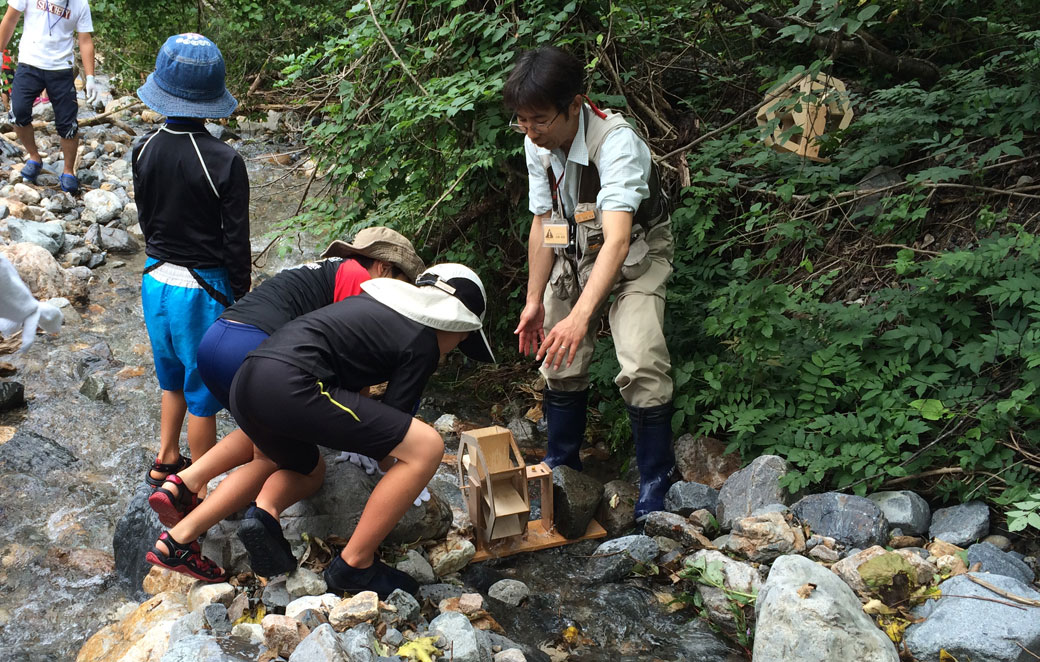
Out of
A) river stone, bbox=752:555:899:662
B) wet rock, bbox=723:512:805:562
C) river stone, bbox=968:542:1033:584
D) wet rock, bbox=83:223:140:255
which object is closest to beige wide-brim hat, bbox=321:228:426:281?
wet rock, bbox=723:512:805:562

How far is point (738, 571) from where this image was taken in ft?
9.91

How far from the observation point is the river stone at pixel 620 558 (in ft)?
10.9

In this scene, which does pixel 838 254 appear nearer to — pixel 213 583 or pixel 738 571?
pixel 738 571

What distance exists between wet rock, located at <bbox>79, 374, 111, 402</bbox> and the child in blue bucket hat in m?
1.59

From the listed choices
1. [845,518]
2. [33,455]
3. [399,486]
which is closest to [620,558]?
[845,518]

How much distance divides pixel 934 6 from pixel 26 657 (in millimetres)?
5691

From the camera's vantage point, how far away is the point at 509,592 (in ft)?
10.4

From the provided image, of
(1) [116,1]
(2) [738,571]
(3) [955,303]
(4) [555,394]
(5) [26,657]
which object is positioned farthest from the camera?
(1) [116,1]

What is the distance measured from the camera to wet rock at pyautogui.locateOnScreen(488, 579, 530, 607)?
3.17m

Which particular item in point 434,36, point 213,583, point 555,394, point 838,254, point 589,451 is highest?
point 434,36

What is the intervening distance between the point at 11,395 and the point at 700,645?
3.79m

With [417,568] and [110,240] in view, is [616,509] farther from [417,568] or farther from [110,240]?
[110,240]

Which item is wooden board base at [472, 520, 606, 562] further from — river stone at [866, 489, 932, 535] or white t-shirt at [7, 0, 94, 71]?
white t-shirt at [7, 0, 94, 71]

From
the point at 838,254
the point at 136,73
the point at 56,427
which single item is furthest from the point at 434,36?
the point at 136,73
